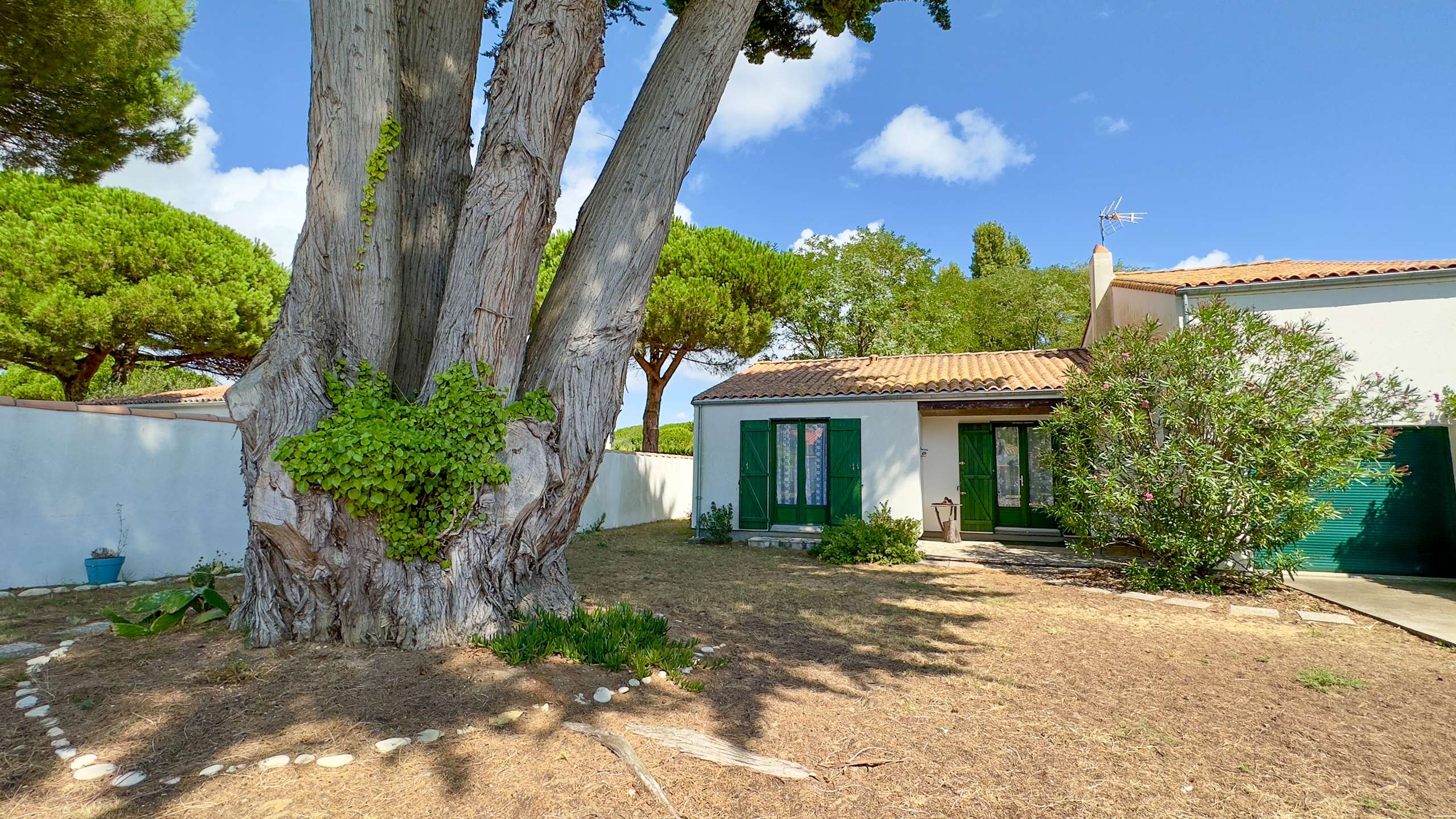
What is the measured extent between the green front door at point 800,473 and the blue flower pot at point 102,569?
320 inches

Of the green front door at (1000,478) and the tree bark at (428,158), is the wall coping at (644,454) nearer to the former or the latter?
the green front door at (1000,478)

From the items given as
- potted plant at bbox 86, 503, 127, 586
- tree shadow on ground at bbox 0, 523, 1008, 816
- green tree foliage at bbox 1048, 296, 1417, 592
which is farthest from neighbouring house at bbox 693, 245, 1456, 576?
potted plant at bbox 86, 503, 127, 586

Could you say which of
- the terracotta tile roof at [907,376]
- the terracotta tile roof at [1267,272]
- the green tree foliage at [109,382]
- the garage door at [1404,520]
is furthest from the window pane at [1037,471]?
the green tree foliage at [109,382]

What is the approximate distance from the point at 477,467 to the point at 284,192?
74.8 inches

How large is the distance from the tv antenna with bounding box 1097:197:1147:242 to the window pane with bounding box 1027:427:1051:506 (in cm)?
453

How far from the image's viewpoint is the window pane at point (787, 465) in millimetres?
10914

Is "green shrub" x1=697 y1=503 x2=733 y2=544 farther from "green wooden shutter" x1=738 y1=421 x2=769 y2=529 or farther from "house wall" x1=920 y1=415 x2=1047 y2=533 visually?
"house wall" x1=920 y1=415 x2=1047 y2=533

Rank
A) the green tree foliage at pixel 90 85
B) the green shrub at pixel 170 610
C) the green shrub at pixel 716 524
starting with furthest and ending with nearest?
the green shrub at pixel 716 524 → the green tree foliage at pixel 90 85 → the green shrub at pixel 170 610

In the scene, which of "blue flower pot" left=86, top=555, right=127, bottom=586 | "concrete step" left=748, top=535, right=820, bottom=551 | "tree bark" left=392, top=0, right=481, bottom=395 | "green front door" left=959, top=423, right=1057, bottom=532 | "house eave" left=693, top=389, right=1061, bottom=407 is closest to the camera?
"tree bark" left=392, top=0, right=481, bottom=395

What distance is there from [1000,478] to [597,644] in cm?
1006

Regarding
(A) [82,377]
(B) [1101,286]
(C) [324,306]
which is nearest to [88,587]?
(C) [324,306]

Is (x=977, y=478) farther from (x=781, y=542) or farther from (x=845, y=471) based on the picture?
(x=781, y=542)

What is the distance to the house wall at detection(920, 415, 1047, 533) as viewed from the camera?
11.9m

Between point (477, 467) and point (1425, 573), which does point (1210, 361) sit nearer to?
point (1425, 573)
